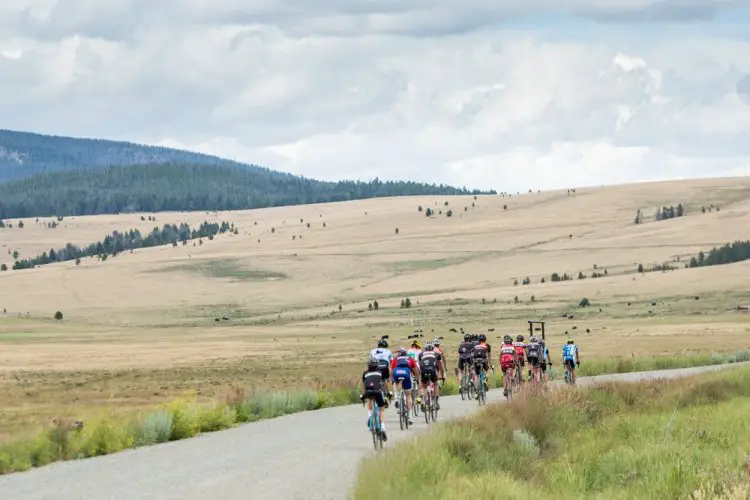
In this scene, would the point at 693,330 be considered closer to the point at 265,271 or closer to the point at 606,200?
the point at 265,271

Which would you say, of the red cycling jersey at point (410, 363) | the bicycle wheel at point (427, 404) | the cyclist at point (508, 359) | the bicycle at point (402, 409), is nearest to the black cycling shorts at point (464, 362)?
the cyclist at point (508, 359)

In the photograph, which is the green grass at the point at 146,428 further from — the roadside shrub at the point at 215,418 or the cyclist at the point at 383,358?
the cyclist at the point at 383,358

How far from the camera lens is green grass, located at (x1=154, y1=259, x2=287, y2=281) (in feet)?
439

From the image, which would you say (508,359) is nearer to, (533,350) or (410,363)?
(533,350)

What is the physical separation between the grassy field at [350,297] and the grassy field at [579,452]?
8.94 metres

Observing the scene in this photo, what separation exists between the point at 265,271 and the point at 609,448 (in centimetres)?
11594

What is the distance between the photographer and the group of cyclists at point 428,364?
22.9 meters

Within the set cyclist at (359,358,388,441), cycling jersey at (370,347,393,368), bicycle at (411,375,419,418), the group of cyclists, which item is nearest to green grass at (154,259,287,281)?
the group of cyclists

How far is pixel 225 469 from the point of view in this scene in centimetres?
2119

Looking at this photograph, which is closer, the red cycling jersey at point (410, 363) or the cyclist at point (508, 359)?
the red cycling jersey at point (410, 363)

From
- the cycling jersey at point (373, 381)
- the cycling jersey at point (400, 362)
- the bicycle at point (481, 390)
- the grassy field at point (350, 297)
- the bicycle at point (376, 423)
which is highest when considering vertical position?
the cycling jersey at point (373, 381)

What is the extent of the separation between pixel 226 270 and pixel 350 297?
2705 centimetres

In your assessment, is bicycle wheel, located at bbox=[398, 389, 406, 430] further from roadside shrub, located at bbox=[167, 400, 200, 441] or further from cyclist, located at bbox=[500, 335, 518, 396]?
cyclist, located at bbox=[500, 335, 518, 396]

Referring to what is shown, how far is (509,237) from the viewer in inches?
5960
